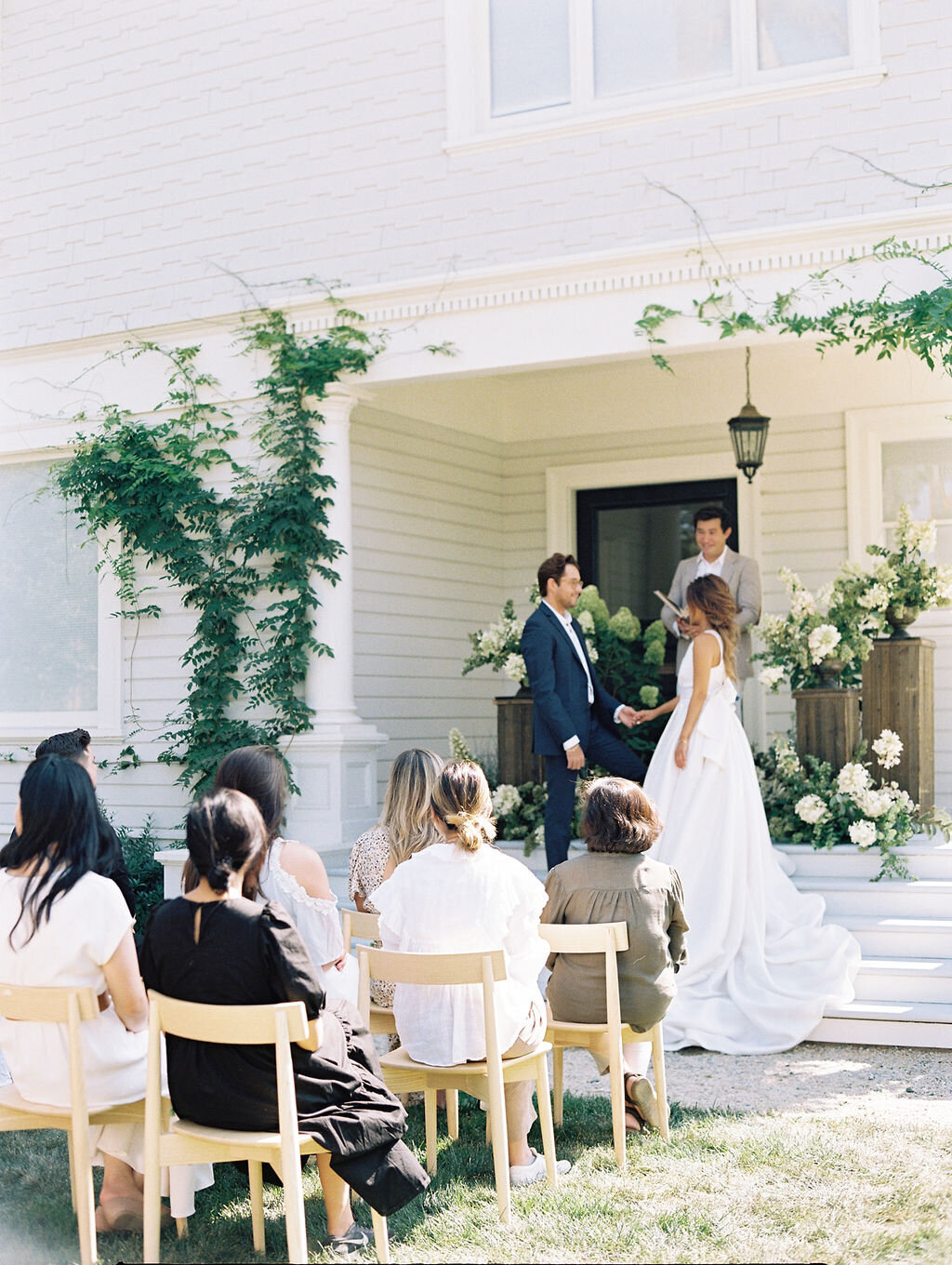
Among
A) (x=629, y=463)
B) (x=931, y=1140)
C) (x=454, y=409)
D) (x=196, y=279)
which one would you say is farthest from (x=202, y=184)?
(x=931, y=1140)

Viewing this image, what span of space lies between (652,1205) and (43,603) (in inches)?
256

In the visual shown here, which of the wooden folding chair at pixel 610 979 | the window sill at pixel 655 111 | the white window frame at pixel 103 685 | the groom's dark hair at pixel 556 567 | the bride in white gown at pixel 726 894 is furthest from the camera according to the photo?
the white window frame at pixel 103 685

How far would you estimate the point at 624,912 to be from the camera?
4582mm

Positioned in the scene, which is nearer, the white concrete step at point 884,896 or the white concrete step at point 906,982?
the white concrete step at point 906,982

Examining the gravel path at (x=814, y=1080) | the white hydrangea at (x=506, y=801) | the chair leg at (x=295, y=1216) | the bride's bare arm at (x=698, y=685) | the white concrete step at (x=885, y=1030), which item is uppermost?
the bride's bare arm at (x=698, y=685)

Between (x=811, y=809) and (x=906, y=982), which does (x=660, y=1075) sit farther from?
(x=811, y=809)

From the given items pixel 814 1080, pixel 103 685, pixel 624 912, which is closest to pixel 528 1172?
pixel 624 912

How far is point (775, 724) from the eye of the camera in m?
9.11

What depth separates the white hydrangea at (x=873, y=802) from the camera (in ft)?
22.5

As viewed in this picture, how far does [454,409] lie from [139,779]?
3.33 meters

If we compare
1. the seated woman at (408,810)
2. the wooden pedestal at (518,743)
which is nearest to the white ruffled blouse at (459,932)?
the seated woman at (408,810)

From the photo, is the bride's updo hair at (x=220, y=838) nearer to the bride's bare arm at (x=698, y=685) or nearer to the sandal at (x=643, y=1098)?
the sandal at (x=643, y=1098)

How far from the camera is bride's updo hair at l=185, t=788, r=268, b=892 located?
3.42 meters

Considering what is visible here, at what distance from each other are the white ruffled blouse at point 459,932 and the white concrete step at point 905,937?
2790mm
